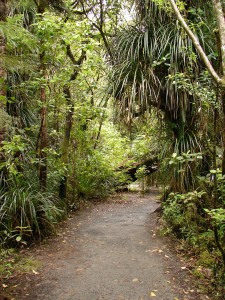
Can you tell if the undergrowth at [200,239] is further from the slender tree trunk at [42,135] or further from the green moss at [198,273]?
the slender tree trunk at [42,135]

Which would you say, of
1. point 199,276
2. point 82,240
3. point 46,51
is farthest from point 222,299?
point 46,51

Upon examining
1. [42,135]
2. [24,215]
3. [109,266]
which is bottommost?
[109,266]

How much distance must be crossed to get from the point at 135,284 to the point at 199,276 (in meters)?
0.85

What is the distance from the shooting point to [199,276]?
370cm

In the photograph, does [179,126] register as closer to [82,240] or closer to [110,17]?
[82,240]

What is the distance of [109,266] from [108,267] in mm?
42

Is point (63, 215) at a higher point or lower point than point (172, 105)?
lower

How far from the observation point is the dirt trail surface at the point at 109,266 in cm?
337

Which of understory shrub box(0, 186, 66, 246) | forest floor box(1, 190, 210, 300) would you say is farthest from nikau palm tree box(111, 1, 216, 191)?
understory shrub box(0, 186, 66, 246)

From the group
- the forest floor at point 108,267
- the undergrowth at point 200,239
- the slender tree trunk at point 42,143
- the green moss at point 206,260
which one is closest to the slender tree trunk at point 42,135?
the slender tree trunk at point 42,143

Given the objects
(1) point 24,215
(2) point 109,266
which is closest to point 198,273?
(2) point 109,266

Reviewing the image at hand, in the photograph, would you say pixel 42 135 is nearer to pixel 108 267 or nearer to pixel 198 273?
pixel 108 267

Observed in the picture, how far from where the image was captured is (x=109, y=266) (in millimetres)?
4156

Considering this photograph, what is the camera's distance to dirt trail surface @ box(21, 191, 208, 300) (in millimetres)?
3374
